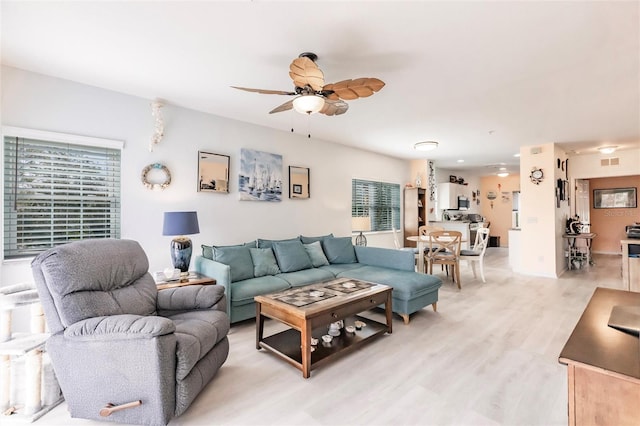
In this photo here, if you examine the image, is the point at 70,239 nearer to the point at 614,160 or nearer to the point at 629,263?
the point at 629,263

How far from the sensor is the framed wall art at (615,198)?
795 centimetres

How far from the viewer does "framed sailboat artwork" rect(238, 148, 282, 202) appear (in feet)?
14.0

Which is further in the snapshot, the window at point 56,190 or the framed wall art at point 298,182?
the framed wall art at point 298,182

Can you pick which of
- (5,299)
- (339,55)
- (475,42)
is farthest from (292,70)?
(5,299)

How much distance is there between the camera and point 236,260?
3.49 metres

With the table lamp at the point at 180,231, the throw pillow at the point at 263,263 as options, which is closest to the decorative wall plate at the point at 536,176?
the throw pillow at the point at 263,263

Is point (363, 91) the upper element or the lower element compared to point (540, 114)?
lower

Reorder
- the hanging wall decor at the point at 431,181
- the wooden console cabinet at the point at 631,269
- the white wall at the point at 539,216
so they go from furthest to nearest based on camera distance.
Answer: the hanging wall decor at the point at 431,181, the white wall at the point at 539,216, the wooden console cabinet at the point at 631,269

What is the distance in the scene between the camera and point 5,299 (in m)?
1.96

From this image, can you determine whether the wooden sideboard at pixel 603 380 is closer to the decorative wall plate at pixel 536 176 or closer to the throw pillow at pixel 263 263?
the throw pillow at pixel 263 263

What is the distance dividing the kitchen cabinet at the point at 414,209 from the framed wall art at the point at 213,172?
4.78m

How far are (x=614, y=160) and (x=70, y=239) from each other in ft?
32.2

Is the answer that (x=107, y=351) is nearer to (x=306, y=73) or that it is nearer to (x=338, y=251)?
(x=306, y=73)

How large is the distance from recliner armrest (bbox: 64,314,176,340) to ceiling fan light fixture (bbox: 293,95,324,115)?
1.85 metres
